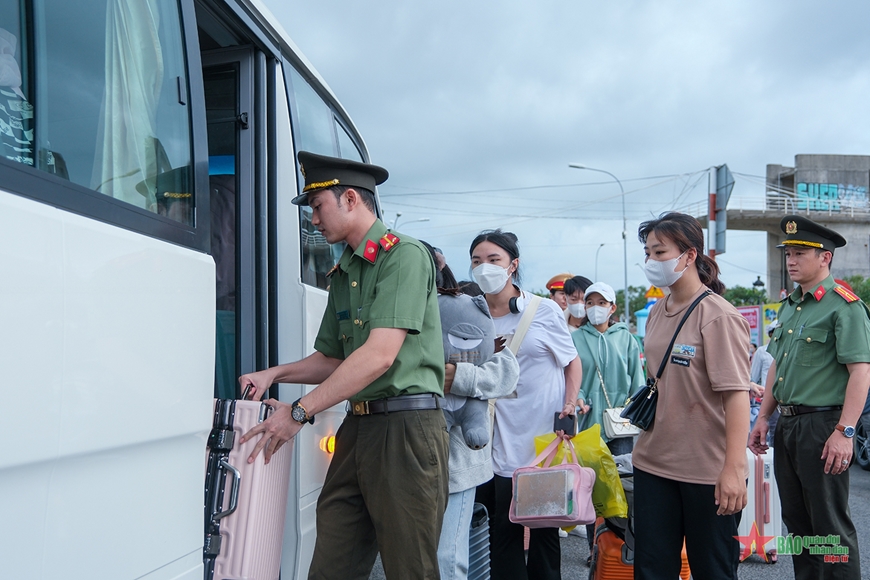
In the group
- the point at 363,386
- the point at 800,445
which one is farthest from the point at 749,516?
the point at 363,386

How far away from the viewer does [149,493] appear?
166 centimetres

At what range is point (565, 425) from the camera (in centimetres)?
355

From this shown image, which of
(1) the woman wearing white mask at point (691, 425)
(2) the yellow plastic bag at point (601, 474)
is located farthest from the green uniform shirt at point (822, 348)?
(2) the yellow plastic bag at point (601, 474)

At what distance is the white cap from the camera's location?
221 inches

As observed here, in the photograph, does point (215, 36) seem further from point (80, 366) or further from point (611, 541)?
point (611, 541)

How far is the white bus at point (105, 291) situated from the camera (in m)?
1.33

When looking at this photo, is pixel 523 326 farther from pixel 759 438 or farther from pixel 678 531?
pixel 759 438

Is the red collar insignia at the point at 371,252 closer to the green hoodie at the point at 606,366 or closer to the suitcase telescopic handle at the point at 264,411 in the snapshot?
the suitcase telescopic handle at the point at 264,411

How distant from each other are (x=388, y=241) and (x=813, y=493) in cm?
245

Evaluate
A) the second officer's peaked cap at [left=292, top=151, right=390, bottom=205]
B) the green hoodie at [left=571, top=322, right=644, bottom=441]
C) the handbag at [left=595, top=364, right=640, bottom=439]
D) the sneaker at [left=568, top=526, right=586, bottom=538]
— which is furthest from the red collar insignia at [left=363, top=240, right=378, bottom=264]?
the sneaker at [left=568, top=526, right=586, bottom=538]

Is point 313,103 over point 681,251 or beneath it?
over

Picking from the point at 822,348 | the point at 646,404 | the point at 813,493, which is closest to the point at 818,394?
the point at 822,348

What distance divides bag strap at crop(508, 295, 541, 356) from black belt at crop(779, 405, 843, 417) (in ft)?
4.36

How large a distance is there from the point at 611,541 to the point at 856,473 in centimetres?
663
